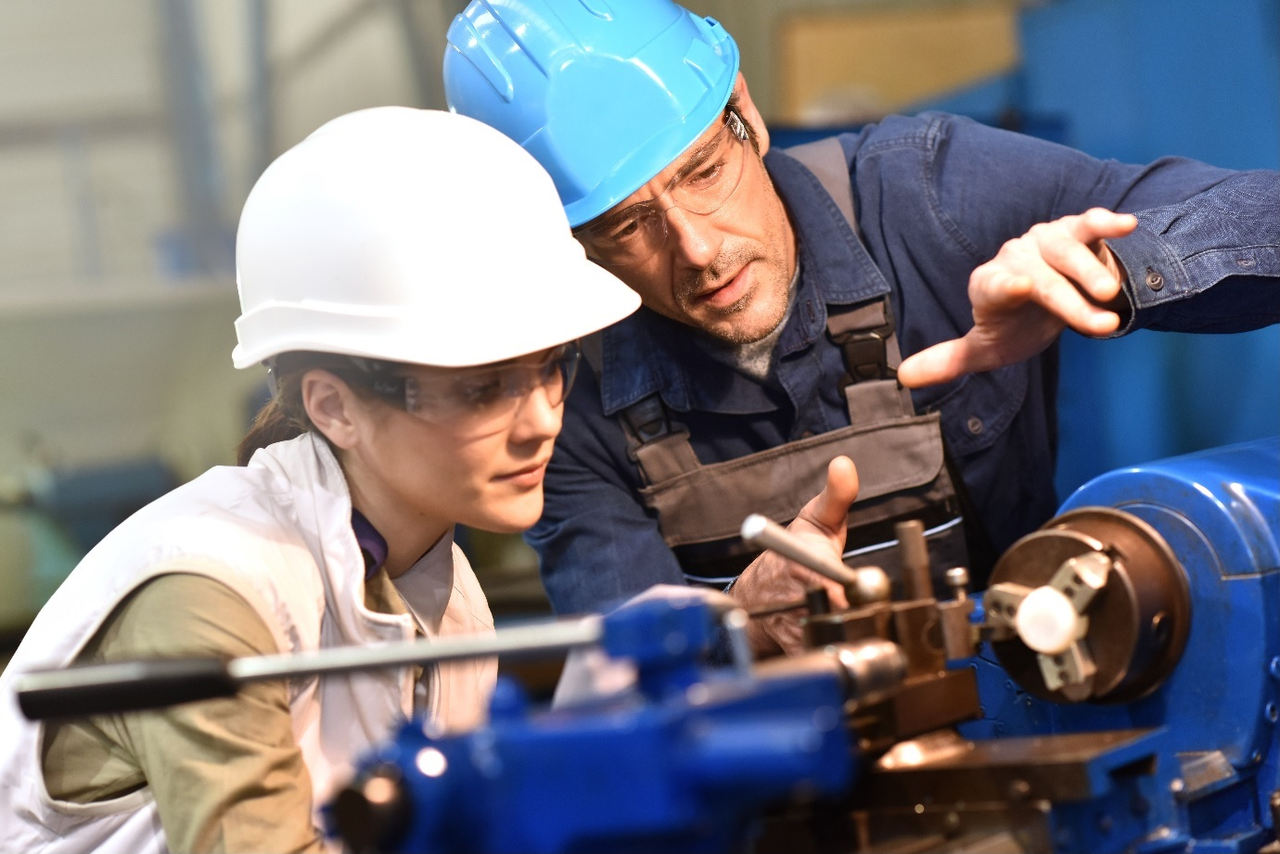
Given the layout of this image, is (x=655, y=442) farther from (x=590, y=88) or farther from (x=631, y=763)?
(x=631, y=763)

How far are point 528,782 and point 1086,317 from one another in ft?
2.70

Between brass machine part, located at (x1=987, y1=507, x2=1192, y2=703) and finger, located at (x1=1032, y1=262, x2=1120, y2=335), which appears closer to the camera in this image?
brass machine part, located at (x1=987, y1=507, x2=1192, y2=703)

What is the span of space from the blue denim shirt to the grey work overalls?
33 mm

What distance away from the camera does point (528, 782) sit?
28.9 inches

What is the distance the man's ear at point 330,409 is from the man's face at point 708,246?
0.48m

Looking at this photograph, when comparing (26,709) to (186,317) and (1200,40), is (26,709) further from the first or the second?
(186,317)

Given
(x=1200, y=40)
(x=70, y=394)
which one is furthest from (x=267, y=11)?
(x=1200, y=40)

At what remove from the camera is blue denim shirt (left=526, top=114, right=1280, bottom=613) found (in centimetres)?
183

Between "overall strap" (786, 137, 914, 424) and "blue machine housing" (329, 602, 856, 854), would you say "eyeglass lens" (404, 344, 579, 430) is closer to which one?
"blue machine housing" (329, 602, 856, 854)

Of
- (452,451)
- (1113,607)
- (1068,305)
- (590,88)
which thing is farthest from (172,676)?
(590,88)

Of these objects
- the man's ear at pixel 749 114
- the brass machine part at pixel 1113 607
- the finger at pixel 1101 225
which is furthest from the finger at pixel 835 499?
the man's ear at pixel 749 114

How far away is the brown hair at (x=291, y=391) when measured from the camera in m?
1.29

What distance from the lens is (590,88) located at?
168cm

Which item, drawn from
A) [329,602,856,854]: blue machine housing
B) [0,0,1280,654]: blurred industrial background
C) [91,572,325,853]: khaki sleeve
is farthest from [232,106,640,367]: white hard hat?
[0,0,1280,654]: blurred industrial background
